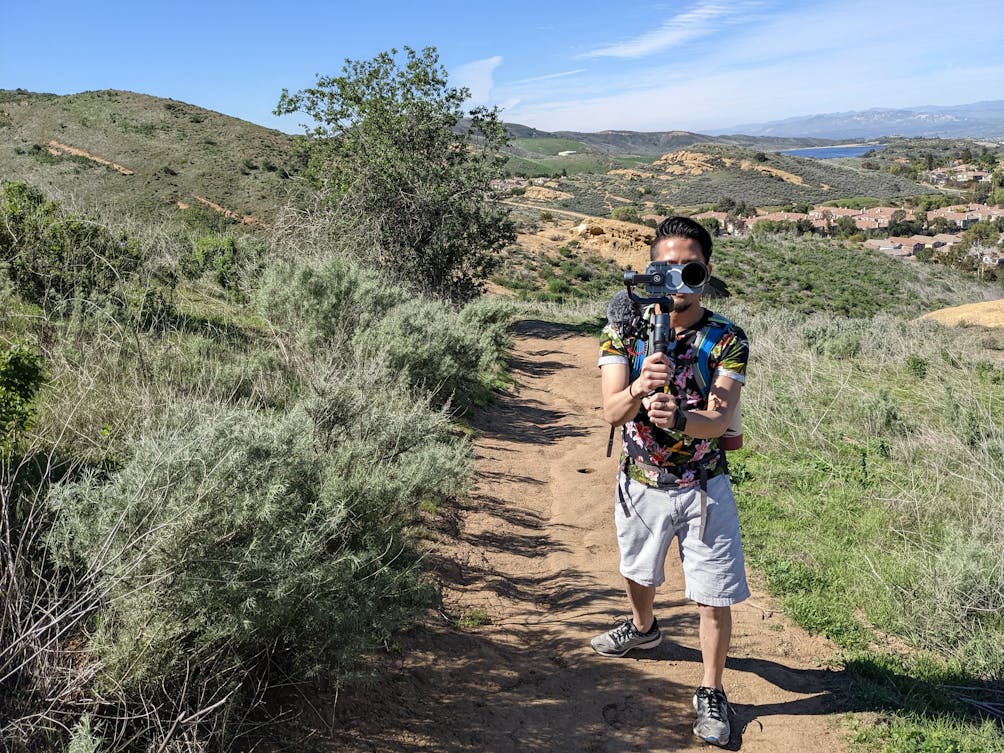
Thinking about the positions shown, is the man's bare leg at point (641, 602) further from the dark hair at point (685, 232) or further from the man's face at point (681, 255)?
the dark hair at point (685, 232)

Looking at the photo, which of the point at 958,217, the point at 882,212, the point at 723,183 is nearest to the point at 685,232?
the point at 882,212

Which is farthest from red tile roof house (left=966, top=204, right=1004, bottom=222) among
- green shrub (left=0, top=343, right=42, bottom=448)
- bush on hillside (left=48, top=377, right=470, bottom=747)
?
green shrub (left=0, top=343, right=42, bottom=448)

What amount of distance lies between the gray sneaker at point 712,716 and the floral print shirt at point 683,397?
3.05ft

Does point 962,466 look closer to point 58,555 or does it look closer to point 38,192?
point 58,555

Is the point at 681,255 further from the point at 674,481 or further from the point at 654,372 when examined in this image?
the point at 674,481

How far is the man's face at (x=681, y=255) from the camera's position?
2527mm

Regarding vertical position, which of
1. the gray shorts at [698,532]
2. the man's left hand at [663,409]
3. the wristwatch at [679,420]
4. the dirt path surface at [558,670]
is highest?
the man's left hand at [663,409]

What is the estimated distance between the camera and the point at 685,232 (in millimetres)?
2557

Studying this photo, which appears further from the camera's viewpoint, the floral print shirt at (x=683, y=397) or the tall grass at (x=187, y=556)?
the floral print shirt at (x=683, y=397)

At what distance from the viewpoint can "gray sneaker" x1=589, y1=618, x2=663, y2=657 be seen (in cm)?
327

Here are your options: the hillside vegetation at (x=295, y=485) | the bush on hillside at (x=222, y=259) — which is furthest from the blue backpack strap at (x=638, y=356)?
the bush on hillside at (x=222, y=259)

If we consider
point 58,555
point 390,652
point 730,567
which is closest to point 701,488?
point 730,567

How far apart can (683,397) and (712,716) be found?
134cm

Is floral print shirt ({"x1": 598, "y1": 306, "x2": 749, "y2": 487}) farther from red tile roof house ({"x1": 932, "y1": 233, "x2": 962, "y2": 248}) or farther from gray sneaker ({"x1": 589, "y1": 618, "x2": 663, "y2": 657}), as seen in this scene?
red tile roof house ({"x1": 932, "y1": 233, "x2": 962, "y2": 248})
